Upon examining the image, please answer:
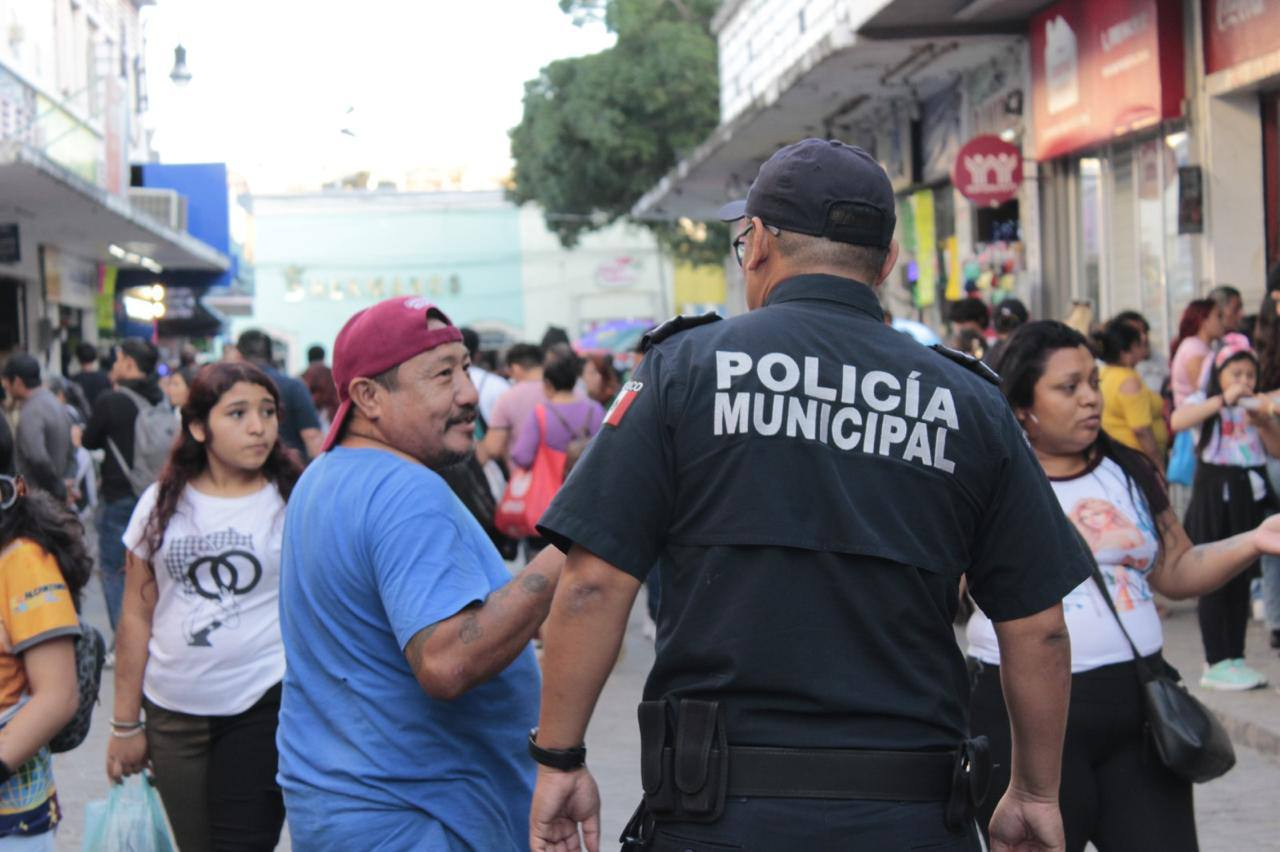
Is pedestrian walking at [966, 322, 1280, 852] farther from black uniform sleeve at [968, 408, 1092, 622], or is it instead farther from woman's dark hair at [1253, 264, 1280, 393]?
woman's dark hair at [1253, 264, 1280, 393]

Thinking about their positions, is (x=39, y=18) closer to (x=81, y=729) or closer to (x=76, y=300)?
(x=76, y=300)

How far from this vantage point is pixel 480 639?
3133mm

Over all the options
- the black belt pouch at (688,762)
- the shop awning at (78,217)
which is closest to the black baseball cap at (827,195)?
the black belt pouch at (688,762)

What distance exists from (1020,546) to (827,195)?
2.24 feet

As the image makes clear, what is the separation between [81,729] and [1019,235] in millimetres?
13519

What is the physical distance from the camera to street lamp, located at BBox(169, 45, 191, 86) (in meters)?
32.6

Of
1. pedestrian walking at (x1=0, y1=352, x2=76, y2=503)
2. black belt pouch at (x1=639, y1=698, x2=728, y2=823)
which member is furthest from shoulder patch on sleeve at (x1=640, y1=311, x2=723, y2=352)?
pedestrian walking at (x1=0, y1=352, x2=76, y2=503)

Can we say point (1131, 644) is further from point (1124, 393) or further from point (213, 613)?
point (1124, 393)

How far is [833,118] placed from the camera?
69.3 feet

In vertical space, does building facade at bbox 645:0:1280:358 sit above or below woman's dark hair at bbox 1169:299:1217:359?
above

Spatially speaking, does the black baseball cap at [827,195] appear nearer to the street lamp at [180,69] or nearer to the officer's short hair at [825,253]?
the officer's short hair at [825,253]

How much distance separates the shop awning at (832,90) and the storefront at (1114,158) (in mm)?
1238

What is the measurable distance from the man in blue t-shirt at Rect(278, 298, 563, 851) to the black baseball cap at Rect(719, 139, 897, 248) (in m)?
0.76

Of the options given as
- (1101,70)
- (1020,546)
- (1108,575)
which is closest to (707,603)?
(1020,546)
